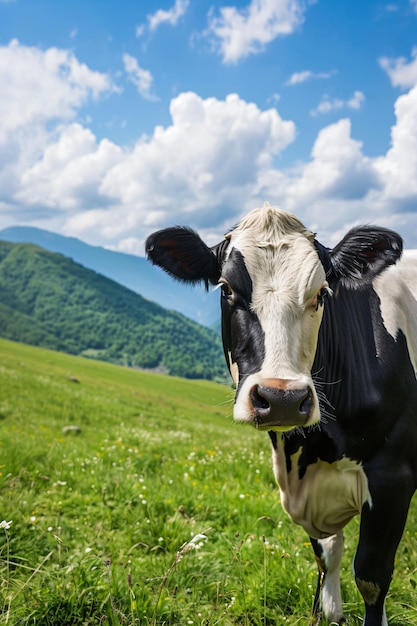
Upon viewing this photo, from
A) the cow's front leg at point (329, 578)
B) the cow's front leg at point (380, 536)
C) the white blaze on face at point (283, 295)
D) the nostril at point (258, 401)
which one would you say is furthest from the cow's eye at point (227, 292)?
the cow's front leg at point (329, 578)

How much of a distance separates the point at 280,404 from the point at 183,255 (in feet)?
6.03

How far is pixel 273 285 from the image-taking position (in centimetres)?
318

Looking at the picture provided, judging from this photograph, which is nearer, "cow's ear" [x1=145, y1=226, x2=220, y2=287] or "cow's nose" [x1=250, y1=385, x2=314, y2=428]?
"cow's nose" [x1=250, y1=385, x2=314, y2=428]

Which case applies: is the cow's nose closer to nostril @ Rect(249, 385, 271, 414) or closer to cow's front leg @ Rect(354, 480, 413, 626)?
nostril @ Rect(249, 385, 271, 414)

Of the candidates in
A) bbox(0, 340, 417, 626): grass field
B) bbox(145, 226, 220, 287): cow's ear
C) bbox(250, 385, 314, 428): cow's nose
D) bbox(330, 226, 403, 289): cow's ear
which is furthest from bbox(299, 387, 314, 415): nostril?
bbox(145, 226, 220, 287): cow's ear

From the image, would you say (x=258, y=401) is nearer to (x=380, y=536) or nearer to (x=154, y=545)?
(x=380, y=536)

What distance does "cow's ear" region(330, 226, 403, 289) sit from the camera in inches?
149

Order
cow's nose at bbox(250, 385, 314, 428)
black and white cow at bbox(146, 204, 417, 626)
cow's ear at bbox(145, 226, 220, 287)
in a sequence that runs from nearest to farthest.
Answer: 1. cow's nose at bbox(250, 385, 314, 428)
2. black and white cow at bbox(146, 204, 417, 626)
3. cow's ear at bbox(145, 226, 220, 287)

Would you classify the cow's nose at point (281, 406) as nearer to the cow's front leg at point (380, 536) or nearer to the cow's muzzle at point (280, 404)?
Answer: the cow's muzzle at point (280, 404)

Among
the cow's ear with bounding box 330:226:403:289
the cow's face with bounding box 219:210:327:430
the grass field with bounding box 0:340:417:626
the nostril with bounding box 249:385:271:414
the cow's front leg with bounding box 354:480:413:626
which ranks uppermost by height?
the cow's ear with bounding box 330:226:403:289

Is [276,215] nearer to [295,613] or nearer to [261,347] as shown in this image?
[261,347]

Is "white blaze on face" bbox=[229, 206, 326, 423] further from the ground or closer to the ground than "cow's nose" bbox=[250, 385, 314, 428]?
further from the ground

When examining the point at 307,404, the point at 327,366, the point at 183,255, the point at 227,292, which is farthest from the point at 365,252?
the point at 307,404

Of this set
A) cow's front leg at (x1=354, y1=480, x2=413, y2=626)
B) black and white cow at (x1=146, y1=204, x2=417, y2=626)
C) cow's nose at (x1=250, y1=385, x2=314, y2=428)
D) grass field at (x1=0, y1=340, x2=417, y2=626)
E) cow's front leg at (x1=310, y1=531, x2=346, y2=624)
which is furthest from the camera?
cow's front leg at (x1=310, y1=531, x2=346, y2=624)
